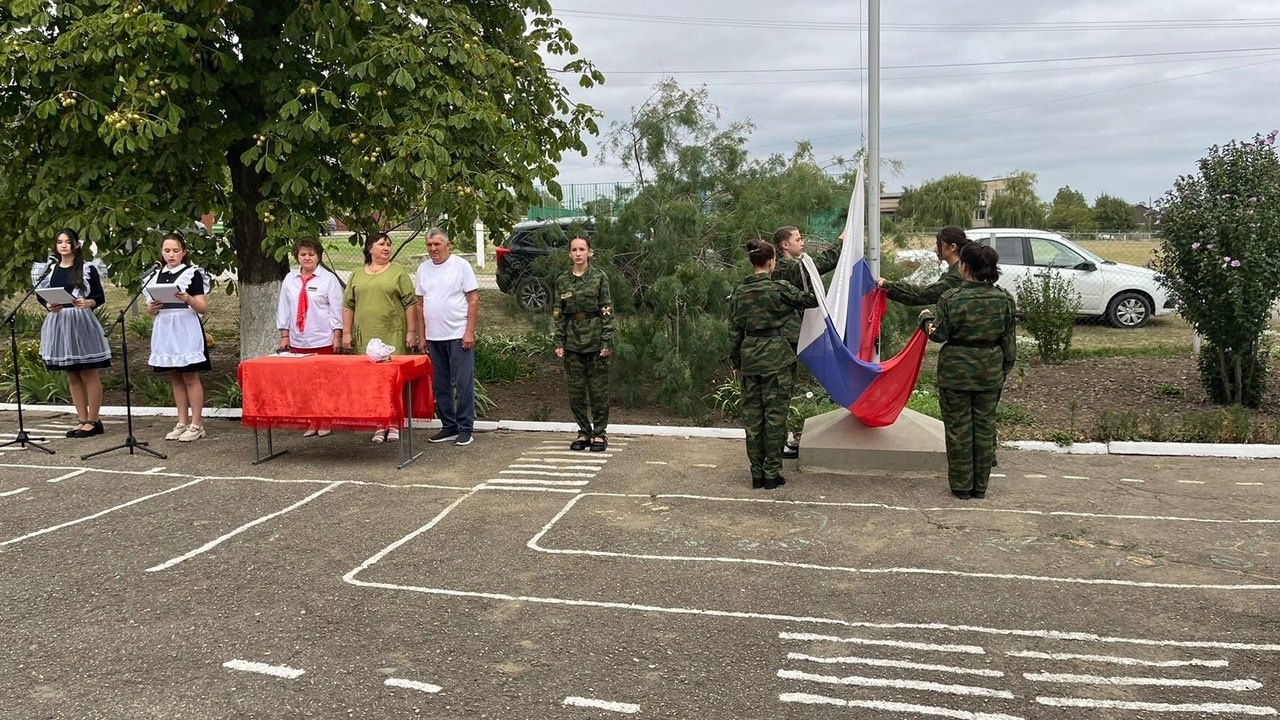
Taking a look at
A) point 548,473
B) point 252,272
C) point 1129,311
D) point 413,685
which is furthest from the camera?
point 1129,311

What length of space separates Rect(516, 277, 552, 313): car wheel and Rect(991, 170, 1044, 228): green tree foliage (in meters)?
45.5

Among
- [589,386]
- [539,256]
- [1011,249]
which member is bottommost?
[589,386]

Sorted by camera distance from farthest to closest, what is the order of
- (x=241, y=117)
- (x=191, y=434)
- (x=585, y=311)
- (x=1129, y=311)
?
(x=1129, y=311) → (x=241, y=117) → (x=191, y=434) → (x=585, y=311)

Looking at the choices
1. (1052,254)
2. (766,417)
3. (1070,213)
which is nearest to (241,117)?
(766,417)

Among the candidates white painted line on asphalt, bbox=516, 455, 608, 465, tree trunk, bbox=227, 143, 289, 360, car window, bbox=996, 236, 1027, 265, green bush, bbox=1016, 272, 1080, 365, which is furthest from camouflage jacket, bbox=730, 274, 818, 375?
car window, bbox=996, 236, 1027, 265

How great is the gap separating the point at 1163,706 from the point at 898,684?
0.95m

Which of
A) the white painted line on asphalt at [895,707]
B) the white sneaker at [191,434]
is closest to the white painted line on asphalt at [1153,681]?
the white painted line on asphalt at [895,707]

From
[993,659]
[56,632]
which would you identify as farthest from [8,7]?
[993,659]

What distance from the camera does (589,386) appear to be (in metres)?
7.78

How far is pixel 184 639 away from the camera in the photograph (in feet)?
13.5

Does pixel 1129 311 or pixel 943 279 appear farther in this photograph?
pixel 1129 311

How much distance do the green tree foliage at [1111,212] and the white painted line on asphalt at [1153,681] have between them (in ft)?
213

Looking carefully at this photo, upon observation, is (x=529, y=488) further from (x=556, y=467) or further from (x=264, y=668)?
(x=264, y=668)

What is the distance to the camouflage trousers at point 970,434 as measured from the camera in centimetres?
621
